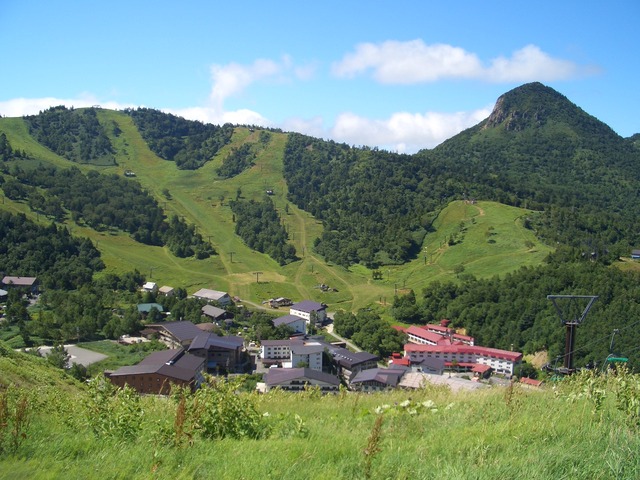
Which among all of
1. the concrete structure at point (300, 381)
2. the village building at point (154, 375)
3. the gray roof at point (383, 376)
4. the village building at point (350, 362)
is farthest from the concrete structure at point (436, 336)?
the village building at point (154, 375)

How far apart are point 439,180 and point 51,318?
7806 cm

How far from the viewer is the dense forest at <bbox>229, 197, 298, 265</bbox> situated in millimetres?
79125

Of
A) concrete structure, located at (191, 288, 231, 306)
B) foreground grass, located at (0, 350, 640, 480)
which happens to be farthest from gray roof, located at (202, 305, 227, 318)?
foreground grass, located at (0, 350, 640, 480)

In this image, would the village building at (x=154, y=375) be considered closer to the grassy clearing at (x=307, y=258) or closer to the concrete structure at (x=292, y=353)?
the concrete structure at (x=292, y=353)

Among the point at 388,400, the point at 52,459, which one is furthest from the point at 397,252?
the point at 52,459

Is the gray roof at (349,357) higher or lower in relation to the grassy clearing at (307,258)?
lower

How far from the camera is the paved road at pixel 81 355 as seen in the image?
34.0 meters

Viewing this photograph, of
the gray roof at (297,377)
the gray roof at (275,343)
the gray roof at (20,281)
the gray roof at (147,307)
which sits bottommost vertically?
the gray roof at (275,343)

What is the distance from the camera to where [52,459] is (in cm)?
457

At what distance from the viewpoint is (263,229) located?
88.6m

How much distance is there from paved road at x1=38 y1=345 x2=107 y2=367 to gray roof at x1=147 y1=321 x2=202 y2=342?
6.22 meters

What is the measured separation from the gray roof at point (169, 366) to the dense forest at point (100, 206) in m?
43.6

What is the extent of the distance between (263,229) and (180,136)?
79104mm

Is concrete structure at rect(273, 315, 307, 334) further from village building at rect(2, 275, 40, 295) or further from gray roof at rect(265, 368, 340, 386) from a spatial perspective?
village building at rect(2, 275, 40, 295)
